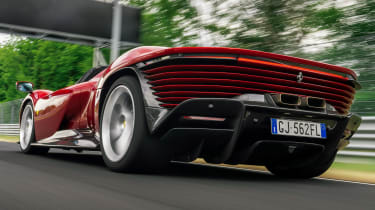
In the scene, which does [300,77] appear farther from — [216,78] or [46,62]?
[46,62]

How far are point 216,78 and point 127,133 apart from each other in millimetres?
1051

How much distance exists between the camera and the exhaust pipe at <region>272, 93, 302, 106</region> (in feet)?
11.2

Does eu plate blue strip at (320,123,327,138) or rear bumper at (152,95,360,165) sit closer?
rear bumper at (152,95,360,165)

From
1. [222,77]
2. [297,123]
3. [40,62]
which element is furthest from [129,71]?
[40,62]

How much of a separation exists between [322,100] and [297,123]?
34 centimetres

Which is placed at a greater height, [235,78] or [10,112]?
[235,78]

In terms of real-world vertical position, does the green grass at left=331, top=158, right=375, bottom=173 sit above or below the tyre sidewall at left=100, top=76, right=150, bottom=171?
below

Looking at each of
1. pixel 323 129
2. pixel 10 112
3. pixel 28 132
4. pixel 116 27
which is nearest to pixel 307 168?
pixel 323 129

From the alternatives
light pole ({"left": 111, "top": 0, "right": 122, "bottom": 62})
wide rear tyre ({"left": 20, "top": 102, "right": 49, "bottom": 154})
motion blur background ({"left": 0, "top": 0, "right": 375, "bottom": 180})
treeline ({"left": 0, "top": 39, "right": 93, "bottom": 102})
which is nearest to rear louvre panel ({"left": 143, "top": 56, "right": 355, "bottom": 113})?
motion blur background ({"left": 0, "top": 0, "right": 375, "bottom": 180})

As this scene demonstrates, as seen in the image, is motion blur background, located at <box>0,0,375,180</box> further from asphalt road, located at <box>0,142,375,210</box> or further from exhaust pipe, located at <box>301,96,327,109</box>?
asphalt road, located at <box>0,142,375,210</box>

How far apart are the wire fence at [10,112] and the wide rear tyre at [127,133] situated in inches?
680

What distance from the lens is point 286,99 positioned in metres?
3.49

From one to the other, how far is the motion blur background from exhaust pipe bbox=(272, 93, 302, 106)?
2602 mm

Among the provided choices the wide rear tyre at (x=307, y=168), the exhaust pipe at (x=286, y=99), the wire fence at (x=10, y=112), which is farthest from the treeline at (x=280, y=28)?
the wire fence at (x=10, y=112)
